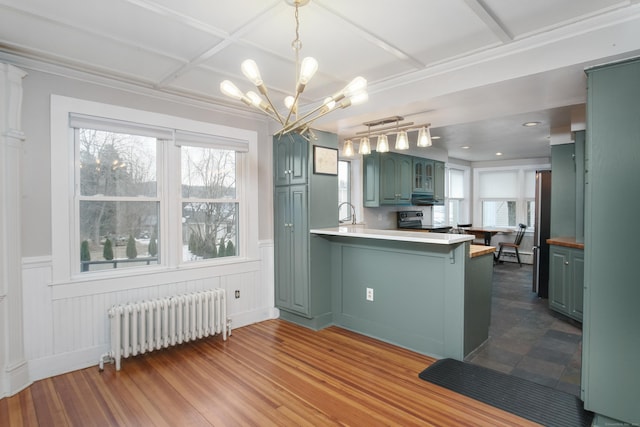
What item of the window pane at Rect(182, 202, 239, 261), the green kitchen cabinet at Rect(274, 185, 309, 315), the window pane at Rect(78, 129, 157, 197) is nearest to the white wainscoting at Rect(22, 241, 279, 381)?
the window pane at Rect(182, 202, 239, 261)

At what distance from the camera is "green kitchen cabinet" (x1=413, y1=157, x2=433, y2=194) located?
6.14 metres

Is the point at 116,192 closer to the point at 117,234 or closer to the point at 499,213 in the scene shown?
the point at 117,234

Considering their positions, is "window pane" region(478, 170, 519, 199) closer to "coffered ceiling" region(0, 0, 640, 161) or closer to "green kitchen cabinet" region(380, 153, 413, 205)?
"green kitchen cabinet" region(380, 153, 413, 205)

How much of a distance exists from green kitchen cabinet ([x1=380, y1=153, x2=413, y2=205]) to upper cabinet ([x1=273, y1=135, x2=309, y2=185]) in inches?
76.3

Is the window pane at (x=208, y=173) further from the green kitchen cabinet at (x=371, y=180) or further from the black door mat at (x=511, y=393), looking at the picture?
the black door mat at (x=511, y=393)

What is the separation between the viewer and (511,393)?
95.3 inches

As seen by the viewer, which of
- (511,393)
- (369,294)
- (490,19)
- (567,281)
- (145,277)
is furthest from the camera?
(567,281)

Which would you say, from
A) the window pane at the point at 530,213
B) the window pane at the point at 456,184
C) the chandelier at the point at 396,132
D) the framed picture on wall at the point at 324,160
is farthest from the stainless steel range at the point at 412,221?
the window pane at the point at 530,213

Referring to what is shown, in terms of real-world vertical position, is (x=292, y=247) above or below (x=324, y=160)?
below

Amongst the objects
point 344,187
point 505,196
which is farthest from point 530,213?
point 344,187

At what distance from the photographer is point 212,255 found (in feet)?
12.4

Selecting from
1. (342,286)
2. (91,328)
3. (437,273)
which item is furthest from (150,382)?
(437,273)

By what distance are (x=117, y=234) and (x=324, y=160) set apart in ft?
7.21

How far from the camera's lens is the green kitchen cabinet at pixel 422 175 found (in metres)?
6.14
